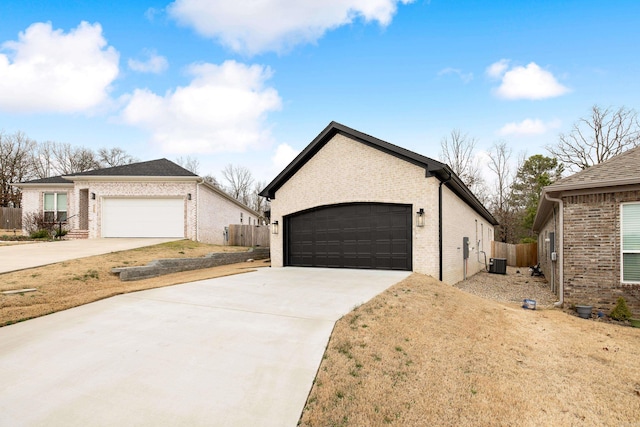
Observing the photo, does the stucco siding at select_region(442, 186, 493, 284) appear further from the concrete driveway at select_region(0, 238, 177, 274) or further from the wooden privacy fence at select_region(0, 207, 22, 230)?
the wooden privacy fence at select_region(0, 207, 22, 230)

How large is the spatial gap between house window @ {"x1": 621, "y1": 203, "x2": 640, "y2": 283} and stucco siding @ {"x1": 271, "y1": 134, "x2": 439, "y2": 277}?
4364 millimetres

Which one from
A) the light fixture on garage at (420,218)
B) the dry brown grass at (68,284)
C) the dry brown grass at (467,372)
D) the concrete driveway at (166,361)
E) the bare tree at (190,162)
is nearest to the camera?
the concrete driveway at (166,361)

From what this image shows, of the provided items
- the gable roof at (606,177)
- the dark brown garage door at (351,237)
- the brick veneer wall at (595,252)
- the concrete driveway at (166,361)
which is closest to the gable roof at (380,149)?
the dark brown garage door at (351,237)

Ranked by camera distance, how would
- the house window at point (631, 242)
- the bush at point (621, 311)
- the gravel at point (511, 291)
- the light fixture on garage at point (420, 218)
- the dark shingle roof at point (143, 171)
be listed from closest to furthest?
the bush at point (621, 311)
the house window at point (631, 242)
the gravel at point (511, 291)
the light fixture on garage at point (420, 218)
the dark shingle roof at point (143, 171)

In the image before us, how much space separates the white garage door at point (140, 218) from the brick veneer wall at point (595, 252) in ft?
56.7

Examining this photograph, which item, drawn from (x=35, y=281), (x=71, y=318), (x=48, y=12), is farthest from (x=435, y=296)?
(x=48, y=12)

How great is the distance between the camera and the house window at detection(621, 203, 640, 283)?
24.1 ft

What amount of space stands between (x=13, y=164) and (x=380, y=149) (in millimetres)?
40701

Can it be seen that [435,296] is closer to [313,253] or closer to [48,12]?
[313,253]

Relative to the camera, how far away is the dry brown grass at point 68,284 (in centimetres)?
594

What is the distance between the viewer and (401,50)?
535 inches

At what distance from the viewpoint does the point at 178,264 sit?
463 inches

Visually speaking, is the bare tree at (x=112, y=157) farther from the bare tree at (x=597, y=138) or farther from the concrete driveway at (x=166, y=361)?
the bare tree at (x=597, y=138)

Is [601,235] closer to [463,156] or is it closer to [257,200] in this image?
[463,156]
